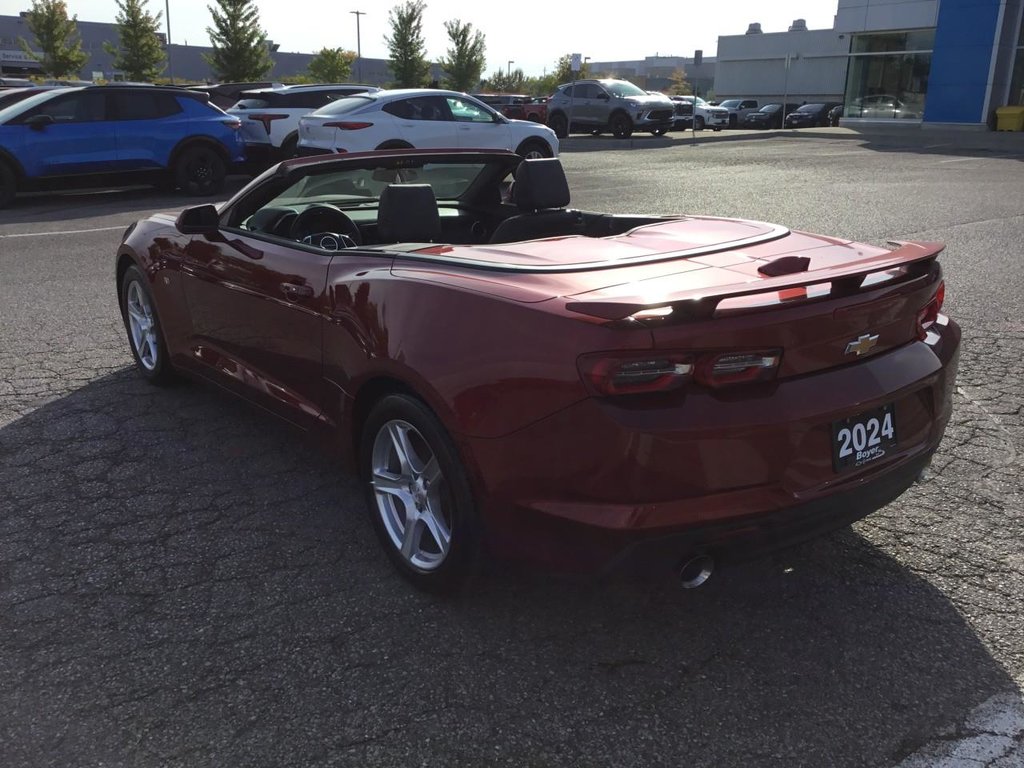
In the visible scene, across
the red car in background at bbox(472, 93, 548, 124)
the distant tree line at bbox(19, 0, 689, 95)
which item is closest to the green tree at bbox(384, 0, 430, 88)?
the distant tree line at bbox(19, 0, 689, 95)

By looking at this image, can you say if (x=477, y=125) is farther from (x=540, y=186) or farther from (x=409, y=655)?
(x=409, y=655)

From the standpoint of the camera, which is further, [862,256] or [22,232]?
[22,232]

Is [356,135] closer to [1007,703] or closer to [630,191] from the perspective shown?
[630,191]

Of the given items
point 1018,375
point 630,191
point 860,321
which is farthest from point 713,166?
point 860,321

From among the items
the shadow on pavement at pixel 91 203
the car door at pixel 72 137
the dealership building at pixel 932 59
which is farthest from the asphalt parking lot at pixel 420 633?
the dealership building at pixel 932 59

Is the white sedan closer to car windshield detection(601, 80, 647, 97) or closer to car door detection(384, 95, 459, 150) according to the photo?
car door detection(384, 95, 459, 150)

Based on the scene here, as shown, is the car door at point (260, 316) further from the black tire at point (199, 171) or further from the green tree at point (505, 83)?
the green tree at point (505, 83)

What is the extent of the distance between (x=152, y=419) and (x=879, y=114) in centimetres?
3744

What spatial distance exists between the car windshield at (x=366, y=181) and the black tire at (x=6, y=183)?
416 inches

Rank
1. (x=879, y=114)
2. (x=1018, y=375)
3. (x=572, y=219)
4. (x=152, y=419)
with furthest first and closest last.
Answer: (x=879, y=114), (x=1018, y=375), (x=152, y=419), (x=572, y=219)

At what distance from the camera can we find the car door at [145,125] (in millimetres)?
13688

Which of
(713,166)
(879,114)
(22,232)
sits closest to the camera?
(22,232)

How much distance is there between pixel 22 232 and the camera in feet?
36.3

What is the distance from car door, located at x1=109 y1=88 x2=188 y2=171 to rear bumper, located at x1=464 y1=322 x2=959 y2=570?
12.9m
